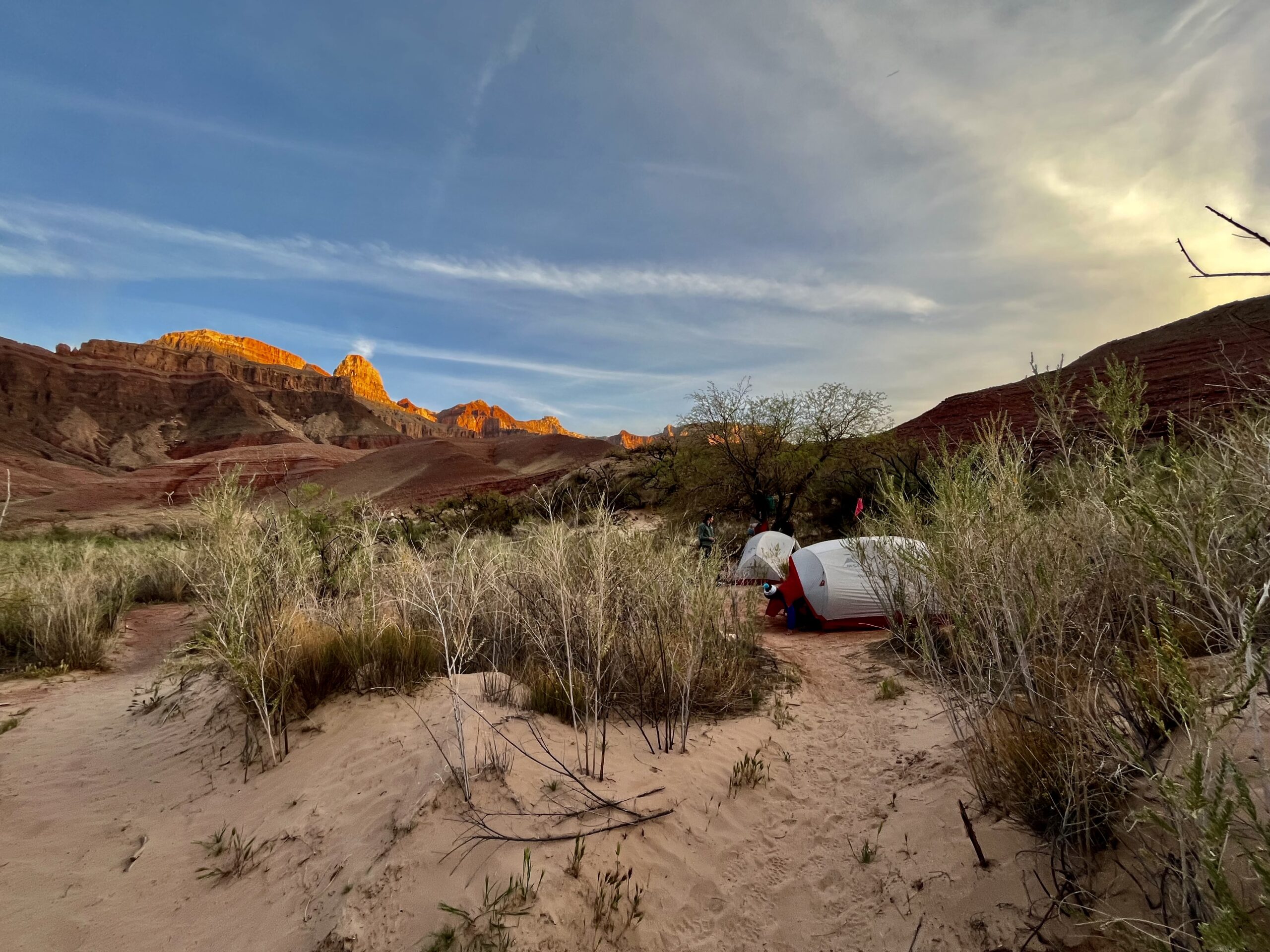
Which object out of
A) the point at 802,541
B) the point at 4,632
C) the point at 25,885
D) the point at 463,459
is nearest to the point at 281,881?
the point at 25,885

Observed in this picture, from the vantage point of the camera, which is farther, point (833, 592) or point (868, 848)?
point (833, 592)

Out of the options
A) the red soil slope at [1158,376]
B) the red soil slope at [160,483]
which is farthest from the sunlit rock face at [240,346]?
the red soil slope at [1158,376]

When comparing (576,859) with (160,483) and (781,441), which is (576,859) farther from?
(160,483)

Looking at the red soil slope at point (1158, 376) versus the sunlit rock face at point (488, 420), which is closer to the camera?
the red soil slope at point (1158, 376)

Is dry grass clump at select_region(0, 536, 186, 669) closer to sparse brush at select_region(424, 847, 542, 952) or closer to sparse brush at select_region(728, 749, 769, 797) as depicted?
sparse brush at select_region(424, 847, 542, 952)

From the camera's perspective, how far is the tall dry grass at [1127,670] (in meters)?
1.46

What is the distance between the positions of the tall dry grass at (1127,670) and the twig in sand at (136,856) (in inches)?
181

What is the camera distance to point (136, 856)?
127 inches

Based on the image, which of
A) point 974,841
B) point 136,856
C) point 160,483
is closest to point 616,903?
point 974,841

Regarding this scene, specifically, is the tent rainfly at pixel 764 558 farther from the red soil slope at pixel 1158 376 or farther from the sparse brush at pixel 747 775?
the red soil slope at pixel 1158 376

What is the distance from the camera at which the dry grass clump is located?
Result: 675 centimetres

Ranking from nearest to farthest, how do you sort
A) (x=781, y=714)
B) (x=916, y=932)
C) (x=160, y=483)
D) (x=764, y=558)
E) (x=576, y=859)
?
(x=916, y=932) < (x=576, y=859) < (x=781, y=714) < (x=764, y=558) < (x=160, y=483)

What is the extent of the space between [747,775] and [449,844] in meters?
1.91

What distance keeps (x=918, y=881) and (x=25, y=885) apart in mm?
4690
